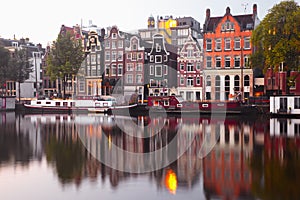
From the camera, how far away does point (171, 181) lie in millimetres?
15359

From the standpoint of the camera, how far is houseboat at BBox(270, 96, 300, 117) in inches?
1828

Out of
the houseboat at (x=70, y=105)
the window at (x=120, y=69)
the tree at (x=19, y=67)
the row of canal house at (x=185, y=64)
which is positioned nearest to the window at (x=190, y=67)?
the row of canal house at (x=185, y=64)

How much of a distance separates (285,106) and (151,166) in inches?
→ 1326

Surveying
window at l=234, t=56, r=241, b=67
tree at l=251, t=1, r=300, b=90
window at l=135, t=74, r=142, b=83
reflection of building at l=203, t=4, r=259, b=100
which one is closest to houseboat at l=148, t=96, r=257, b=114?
tree at l=251, t=1, r=300, b=90

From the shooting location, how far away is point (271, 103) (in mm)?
48438

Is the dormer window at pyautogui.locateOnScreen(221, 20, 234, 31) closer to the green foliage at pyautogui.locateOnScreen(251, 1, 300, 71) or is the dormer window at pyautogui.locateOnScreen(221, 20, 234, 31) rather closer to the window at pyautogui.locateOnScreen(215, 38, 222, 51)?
the window at pyautogui.locateOnScreen(215, 38, 222, 51)

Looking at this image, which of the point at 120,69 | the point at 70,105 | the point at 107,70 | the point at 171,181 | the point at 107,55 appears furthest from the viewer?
the point at 107,55

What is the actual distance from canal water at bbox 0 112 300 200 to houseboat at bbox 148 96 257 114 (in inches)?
841

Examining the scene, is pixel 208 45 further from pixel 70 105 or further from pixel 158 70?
pixel 70 105

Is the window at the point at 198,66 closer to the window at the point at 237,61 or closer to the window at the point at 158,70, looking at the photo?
the window at the point at 237,61

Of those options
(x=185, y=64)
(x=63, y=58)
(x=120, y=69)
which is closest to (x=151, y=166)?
(x=63, y=58)

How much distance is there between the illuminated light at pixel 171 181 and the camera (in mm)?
14211

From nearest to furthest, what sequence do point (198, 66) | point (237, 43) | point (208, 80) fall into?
1. point (237, 43)
2. point (208, 80)
3. point (198, 66)

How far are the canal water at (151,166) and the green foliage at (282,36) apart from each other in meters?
18.2
